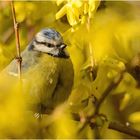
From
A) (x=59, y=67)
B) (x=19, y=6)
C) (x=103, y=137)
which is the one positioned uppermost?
(x=19, y=6)

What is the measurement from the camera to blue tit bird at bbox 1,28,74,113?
1.02 m

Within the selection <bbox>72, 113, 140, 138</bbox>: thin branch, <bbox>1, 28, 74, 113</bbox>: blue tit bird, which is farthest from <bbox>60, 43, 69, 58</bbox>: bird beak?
<bbox>72, 113, 140, 138</bbox>: thin branch

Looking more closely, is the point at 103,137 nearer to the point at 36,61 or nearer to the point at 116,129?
the point at 116,129

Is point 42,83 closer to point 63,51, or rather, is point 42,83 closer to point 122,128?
point 63,51

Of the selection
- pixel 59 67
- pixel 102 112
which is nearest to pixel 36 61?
pixel 59 67

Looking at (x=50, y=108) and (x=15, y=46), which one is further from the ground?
(x=15, y=46)

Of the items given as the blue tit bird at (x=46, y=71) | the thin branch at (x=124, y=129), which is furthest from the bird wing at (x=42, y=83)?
the thin branch at (x=124, y=129)

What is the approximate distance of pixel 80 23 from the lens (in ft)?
3.32

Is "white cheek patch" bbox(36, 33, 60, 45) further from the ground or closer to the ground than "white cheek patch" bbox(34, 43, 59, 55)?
further from the ground

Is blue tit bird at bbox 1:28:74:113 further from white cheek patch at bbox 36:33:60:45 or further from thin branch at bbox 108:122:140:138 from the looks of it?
thin branch at bbox 108:122:140:138

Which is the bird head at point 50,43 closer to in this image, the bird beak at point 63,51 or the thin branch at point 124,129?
the bird beak at point 63,51

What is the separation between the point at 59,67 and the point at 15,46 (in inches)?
3.8

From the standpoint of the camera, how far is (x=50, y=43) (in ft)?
3.34

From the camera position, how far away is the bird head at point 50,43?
102 cm
